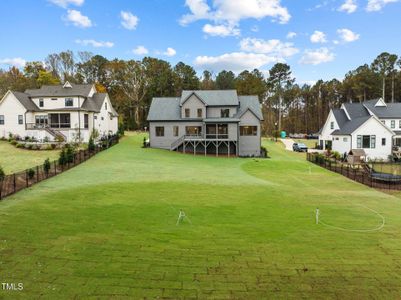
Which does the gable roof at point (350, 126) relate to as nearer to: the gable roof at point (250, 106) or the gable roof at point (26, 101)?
the gable roof at point (250, 106)

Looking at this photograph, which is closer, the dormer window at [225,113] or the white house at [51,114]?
the white house at [51,114]

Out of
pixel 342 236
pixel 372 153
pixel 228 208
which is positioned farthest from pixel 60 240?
pixel 372 153

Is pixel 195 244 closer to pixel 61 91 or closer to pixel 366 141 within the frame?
pixel 366 141

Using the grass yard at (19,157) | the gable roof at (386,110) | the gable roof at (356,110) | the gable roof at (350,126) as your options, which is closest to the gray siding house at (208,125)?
the gable roof at (350,126)

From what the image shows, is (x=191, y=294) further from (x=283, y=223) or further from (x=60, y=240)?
(x=283, y=223)

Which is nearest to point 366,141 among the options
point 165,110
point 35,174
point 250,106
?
point 250,106

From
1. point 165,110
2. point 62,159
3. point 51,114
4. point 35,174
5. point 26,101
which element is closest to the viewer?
point 35,174
